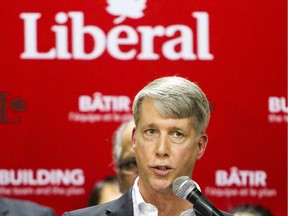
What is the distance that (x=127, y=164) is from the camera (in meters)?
4.02

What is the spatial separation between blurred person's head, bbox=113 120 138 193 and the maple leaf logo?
1.59 feet

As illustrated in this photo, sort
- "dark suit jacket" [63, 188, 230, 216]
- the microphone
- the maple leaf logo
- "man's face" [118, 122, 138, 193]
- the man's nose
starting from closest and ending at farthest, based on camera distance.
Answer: the microphone, the man's nose, "dark suit jacket" [63, 188, 230, 216], "man's face" [118, 122, 138, 193], the maple leaf logo

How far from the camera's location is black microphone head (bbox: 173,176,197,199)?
221cm

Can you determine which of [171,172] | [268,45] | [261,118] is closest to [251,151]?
[261,118]

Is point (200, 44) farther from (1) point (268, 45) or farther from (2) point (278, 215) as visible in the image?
(2) point (278, 215)

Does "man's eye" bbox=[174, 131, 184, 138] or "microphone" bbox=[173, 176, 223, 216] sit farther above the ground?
"man's eye" bbox=[174, 131, 184, 138]

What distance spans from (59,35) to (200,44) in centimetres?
65

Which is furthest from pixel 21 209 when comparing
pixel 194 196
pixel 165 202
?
pixel 194 196

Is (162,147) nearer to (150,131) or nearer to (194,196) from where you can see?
(150,131)

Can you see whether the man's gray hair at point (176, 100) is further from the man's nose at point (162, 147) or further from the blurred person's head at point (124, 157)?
the blurred person's head at point (124, 157)

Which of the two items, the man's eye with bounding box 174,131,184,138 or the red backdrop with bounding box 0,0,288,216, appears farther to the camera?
the red backdrop with bounding box 0,0,288,216

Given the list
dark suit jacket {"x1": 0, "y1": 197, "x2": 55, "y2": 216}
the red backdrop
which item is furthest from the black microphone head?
the red backdrop

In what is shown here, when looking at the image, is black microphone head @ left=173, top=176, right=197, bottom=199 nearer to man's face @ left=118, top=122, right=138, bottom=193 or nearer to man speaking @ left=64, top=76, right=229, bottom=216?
man speaking @ left=64, top=76, right=229, bottom=216

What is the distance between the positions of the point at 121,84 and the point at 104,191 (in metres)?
0.50
